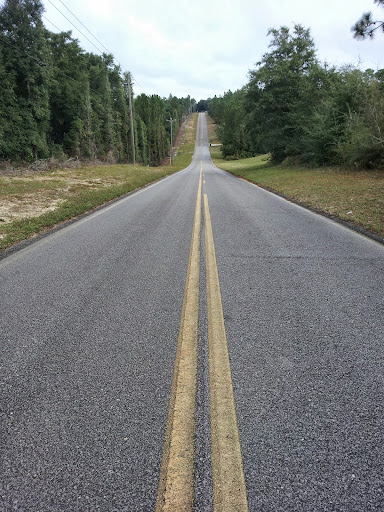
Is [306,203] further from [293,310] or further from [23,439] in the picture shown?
[23,439]

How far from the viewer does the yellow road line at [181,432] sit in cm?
149

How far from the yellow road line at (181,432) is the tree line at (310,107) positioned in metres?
17.4

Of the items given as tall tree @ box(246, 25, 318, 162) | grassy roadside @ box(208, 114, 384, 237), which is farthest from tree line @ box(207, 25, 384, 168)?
grassy roadside @ box(208, 114, 384, 237)

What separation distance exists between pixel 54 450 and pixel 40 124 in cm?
3112

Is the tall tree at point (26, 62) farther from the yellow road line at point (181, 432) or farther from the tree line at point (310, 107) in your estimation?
the yellow road line at point (181, 432)

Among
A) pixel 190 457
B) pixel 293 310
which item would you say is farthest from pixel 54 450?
pixel 293 310

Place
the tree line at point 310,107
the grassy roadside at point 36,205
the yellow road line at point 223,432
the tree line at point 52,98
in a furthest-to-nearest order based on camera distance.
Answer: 1. the tree line at point 52,98
2. the tree line at point 310,107
3. the grassy roadside at point 36,205
4. the yellow road line at point 223,432

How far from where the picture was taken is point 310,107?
1008 inches

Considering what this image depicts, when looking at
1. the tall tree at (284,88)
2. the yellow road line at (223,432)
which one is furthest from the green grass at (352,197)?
the tall tree at (284,88)

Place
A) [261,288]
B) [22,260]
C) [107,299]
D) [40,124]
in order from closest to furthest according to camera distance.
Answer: [107,299]
[261,288]
[22,260]
[40,124]

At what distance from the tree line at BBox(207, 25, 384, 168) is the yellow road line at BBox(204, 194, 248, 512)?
17335 millimetres

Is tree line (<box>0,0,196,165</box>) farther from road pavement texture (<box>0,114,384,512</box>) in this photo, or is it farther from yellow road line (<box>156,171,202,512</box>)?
yellow road line (<box>156,171,202,512</box>)

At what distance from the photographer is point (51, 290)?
3920 mm

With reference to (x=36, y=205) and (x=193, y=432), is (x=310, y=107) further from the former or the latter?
(x=193, y=432)
